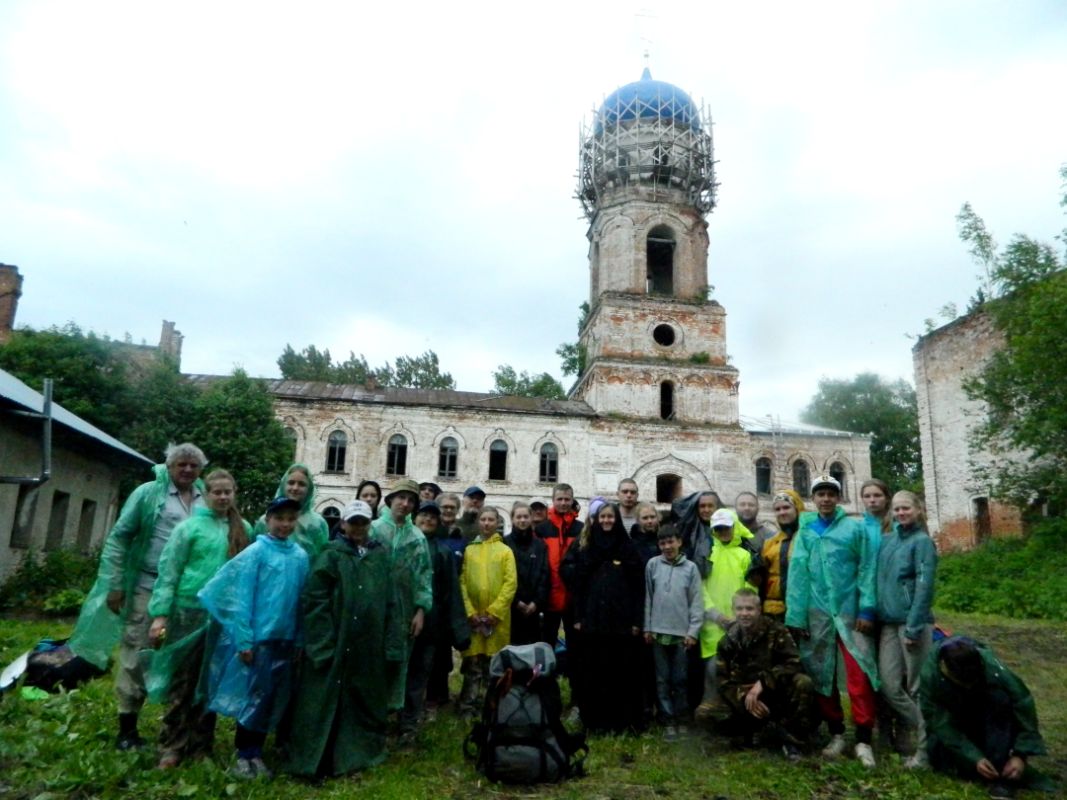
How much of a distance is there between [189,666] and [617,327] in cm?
2333

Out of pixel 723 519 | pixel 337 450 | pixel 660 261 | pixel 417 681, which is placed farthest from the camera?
pixel 660 261

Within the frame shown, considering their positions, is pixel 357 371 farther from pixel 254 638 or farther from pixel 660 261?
pixel 254 638

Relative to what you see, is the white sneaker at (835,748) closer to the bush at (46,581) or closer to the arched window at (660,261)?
the bush at (46,581)

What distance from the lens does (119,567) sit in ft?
16.1

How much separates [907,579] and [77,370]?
1870 centimetres

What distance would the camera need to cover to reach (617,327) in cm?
2706

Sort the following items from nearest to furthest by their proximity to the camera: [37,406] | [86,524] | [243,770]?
[243,770] → [37,406] → [86,524]

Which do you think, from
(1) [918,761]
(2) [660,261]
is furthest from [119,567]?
(2) [660,261]

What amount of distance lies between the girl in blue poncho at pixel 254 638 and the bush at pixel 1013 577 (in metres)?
13.0

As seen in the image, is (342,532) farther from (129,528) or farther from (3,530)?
(3,530)

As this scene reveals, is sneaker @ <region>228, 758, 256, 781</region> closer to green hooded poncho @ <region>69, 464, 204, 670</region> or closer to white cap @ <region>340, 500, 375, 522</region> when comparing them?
green hooded poncho @ <region>69, 464, 204, 670</region>

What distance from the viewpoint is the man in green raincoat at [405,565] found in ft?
16.9

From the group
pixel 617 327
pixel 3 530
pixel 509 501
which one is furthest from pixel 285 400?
pixel 3 530

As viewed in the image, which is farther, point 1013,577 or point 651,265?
point 651,265
